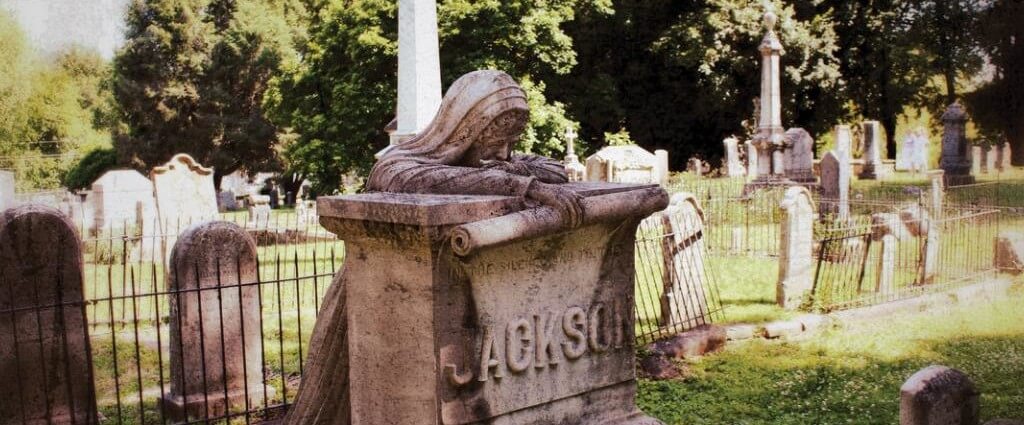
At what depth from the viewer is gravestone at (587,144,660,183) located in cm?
2152

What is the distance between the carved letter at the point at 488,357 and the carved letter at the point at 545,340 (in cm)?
20

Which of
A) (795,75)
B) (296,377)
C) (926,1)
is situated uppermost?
(926,1)

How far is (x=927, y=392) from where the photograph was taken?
3.73m

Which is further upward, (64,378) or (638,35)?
(638,35)

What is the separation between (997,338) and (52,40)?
1363 inches

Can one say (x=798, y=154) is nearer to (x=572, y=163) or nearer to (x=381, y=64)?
(x=572, y=163)

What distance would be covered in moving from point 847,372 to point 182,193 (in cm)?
1262

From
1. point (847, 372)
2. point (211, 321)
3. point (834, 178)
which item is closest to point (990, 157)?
point (834, 178)

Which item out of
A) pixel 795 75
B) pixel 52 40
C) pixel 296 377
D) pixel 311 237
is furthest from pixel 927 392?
pixel 52 40

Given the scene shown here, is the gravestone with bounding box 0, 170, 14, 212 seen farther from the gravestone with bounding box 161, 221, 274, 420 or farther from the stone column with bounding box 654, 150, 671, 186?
the gravestone with bounding box 161, 221, 274, 420

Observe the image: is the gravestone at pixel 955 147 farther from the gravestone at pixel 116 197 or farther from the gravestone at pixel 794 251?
the gravestone at pixel 116 197

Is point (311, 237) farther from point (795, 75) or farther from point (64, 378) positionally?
point (795, 75)

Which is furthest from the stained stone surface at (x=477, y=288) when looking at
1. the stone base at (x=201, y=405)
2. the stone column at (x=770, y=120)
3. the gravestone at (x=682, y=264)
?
the stone column at (x=770, y=120)

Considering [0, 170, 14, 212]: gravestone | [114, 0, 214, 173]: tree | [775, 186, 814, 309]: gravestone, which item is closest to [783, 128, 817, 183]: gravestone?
[775, 186, 814, 309]: gravestone
